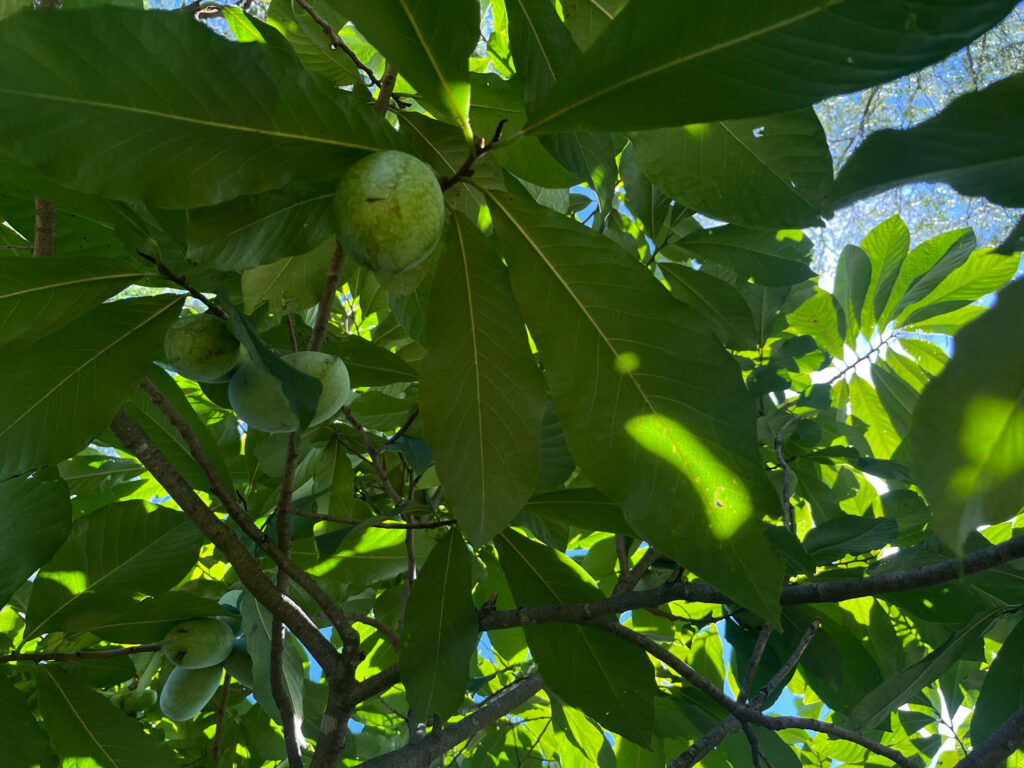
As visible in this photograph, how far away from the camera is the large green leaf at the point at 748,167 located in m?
0.98

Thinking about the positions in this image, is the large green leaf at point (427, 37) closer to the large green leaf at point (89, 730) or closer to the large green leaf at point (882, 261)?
the large green leaf at point (89, 730)

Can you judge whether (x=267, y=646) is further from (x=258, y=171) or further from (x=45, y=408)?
(x=258, y=171)

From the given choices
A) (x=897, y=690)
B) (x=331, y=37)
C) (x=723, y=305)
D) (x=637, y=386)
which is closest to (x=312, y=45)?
(x=331, y=37)

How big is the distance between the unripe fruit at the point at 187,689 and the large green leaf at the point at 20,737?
0.85 feet

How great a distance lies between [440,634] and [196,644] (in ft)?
1.55

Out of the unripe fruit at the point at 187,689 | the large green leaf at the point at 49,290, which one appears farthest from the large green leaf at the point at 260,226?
the unripe fruit at the point at 187,689

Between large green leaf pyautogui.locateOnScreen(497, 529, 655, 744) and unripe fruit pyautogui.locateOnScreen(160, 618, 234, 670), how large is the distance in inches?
20.9

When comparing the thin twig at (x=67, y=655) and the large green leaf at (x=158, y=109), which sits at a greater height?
the large green leaf at (x=158, y=109)

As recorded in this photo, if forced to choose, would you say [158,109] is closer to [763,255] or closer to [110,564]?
[110,564]

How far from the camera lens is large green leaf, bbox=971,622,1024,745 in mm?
1255

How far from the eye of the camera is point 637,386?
0.90 meters

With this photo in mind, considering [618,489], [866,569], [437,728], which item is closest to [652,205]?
[866,569]

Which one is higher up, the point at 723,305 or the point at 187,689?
the point at 723,305

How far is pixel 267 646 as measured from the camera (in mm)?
1431
